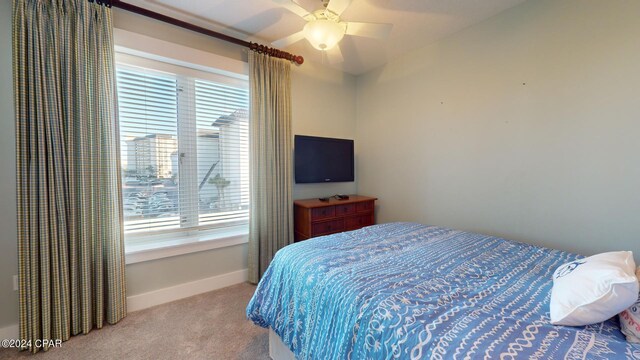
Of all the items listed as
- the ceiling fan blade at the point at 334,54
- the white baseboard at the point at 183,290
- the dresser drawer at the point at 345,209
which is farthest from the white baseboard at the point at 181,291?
the ceiling fan blade at the point at 334,54

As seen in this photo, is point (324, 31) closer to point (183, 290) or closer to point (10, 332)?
point (183, 290)

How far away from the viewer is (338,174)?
10.5ft

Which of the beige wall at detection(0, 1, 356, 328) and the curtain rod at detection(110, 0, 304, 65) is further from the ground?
the curtain rod at detection(110, 0, 304, 65)

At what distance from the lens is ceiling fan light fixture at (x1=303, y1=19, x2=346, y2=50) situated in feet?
5.71

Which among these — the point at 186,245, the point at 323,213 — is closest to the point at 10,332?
the point at 186,245

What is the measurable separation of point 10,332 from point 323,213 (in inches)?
100

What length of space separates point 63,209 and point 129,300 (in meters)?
0.93

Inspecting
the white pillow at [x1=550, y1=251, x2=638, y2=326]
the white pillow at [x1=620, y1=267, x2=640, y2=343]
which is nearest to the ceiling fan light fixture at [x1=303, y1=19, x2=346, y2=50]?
the white pillow at [x1=550, y1=251, x2=638, y2=326]

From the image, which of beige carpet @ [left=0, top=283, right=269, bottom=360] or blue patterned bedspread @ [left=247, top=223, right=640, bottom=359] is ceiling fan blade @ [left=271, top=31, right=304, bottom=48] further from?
beige carpet @ [left=0, top=283, right=269, bottom=360]

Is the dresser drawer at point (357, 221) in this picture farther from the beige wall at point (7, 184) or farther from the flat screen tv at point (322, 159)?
the beige wall at point (7, 184)

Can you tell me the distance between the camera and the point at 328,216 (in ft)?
9.47

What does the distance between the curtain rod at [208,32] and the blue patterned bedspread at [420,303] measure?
6.96 ft

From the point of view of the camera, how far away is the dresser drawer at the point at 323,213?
110 inches

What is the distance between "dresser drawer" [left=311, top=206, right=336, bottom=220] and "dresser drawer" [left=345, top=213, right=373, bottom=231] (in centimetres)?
25
